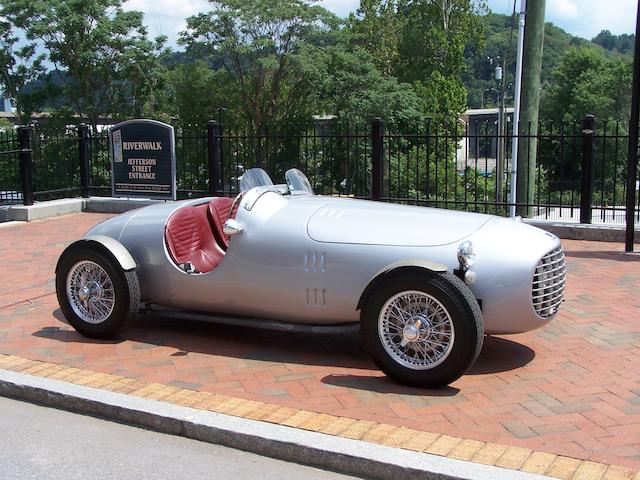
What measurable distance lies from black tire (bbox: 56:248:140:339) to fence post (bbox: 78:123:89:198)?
30.2ft

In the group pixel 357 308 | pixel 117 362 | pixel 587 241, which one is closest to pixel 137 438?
pixel 117 362

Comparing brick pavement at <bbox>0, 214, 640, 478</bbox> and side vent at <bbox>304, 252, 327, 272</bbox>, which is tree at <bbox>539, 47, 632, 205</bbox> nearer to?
brick pavement at <bbox>0, 214, 640, 478</bbox>

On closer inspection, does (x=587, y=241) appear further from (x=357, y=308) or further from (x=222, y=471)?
(x=222, y=471)

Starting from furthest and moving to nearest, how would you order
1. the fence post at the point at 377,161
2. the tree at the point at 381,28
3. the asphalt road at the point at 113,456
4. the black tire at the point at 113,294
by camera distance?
the tree at the point at 381,28 < the fence post at the point at 377,161 < the black tire at the point at 113,294 < the asphalt road at the point at 113,456

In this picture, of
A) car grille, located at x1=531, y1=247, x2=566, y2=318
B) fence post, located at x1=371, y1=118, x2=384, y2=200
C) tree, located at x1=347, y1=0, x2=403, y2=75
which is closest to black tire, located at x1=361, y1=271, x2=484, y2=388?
car grille, located at x1=531, y1=247, x2=566, y2=318

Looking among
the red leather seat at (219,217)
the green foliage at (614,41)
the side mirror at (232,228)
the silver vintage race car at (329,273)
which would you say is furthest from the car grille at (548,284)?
the green foliage at (614,41)

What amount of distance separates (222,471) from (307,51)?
26.7 m

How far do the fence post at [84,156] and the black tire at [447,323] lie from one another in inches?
441

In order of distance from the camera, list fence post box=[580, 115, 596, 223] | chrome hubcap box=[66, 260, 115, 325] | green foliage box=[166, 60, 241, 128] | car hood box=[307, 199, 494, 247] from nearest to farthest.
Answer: car hood box=[307, 199, 494, 247] < chrome hubcap box=[66, 260, 115, 325] < fence post box=[580, 115, 596, 223] < green foliage box=[166, 60, 241, 128]

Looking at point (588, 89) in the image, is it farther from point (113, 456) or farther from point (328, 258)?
point (113, 456)

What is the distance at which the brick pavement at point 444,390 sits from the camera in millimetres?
3895

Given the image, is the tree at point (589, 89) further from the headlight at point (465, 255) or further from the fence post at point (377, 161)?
the headlight at point (465, 255)

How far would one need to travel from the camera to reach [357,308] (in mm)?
4676

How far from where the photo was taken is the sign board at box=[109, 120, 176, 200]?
13016 millimetres
